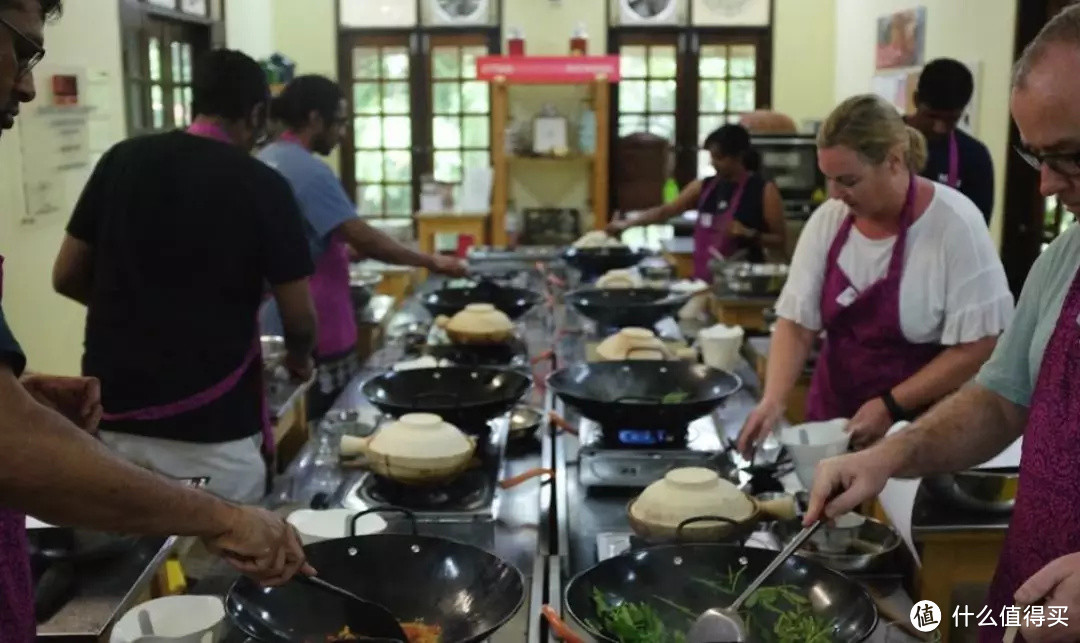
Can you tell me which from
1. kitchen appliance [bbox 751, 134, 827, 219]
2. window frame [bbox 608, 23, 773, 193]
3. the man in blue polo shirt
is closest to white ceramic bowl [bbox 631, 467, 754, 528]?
the man in blue polo shirt

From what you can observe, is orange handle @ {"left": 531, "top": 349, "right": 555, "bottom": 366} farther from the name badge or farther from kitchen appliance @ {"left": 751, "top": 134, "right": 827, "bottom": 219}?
kitchen appliance @ {"left": 751, "top": 134, "right": 827, "bottom": 219}

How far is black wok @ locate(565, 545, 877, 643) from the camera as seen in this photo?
→ 149cm

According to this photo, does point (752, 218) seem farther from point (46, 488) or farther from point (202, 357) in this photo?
point (46, 488)

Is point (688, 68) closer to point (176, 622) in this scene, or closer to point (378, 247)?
point (378, 247)

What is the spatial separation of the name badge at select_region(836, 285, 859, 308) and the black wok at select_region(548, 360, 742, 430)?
295 mm

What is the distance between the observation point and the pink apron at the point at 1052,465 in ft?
4.88

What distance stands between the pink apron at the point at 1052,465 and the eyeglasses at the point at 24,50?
1.31 meters

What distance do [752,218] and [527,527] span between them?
361 centimetres

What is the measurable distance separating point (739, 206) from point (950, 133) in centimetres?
177

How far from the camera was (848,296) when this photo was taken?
2.54 metres

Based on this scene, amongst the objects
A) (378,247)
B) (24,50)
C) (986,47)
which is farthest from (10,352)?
(986,47)

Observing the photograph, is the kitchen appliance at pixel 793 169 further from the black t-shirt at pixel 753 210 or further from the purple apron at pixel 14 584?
the purple apron at pixel 14 584

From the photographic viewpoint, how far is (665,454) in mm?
2250

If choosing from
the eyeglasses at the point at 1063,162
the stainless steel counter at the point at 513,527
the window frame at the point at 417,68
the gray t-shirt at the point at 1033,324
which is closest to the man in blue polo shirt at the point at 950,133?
the stainless steel counter at the point at 513,527
